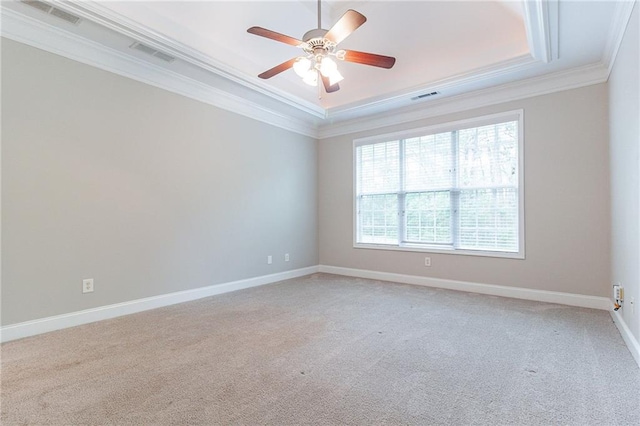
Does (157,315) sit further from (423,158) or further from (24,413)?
(423,158)

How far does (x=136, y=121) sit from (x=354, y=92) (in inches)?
125

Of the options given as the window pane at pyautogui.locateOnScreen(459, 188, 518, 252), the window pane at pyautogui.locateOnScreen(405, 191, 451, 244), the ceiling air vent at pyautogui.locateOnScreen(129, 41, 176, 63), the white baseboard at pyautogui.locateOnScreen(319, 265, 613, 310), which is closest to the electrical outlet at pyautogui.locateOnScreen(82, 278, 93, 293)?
the ceiling air vent at pyautogui.locateOnScreen(129, 41, 176, 63)

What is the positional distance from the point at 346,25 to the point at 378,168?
3128 mm

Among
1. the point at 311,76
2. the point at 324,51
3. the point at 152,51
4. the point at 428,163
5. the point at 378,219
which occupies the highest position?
the point at 152,51

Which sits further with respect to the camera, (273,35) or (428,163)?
(428,163)

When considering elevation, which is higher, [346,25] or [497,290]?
[346,25]

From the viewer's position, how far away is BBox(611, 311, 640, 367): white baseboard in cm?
220

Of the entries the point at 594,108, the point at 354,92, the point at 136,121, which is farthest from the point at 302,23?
the point at 594,108

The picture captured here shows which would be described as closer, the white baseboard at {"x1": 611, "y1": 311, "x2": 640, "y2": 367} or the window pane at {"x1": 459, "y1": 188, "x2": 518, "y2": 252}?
the white baseboard at {"x1": 611, "y1": 311, "x2": 640, "y2": 367}

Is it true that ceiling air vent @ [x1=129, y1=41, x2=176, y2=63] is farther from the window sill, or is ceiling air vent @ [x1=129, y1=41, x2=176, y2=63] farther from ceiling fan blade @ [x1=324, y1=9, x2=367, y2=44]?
the window sill

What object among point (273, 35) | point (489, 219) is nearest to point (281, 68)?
point (273, 35)

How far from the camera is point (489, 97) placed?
4.20 meters

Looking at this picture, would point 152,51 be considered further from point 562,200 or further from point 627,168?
point 562,200

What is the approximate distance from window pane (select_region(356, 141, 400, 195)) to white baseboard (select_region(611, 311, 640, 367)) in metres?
3.00
